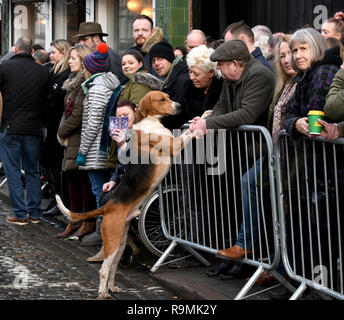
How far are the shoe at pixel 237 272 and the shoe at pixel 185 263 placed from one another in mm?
648

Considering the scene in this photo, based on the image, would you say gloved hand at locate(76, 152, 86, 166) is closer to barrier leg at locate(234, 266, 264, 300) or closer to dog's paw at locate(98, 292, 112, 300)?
dog's paw at locate(98, 292, 112, 300)

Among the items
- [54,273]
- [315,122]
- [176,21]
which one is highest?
[176,21]

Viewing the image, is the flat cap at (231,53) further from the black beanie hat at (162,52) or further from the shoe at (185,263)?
the shoe at (185,263)

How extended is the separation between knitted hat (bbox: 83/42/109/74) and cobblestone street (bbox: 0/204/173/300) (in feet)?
7.03

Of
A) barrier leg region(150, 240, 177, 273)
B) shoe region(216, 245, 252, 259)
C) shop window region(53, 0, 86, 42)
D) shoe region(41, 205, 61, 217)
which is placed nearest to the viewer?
shoe region(216, 245, 252, 259)

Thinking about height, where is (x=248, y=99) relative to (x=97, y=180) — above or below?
above

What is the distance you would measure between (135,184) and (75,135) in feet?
9.26

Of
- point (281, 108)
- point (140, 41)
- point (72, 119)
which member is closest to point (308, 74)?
point (281, 108)

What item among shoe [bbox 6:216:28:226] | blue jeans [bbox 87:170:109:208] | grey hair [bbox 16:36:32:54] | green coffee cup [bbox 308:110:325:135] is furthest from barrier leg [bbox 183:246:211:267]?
grey hair [bbox 16:36:32:54]

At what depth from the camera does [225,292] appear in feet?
22.4

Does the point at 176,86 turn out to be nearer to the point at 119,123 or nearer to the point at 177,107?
the point at 119,123

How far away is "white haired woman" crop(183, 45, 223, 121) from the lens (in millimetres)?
7676

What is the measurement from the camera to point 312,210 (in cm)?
595

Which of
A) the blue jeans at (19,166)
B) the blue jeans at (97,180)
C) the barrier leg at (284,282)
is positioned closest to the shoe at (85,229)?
the blue jeans at (97,180)
